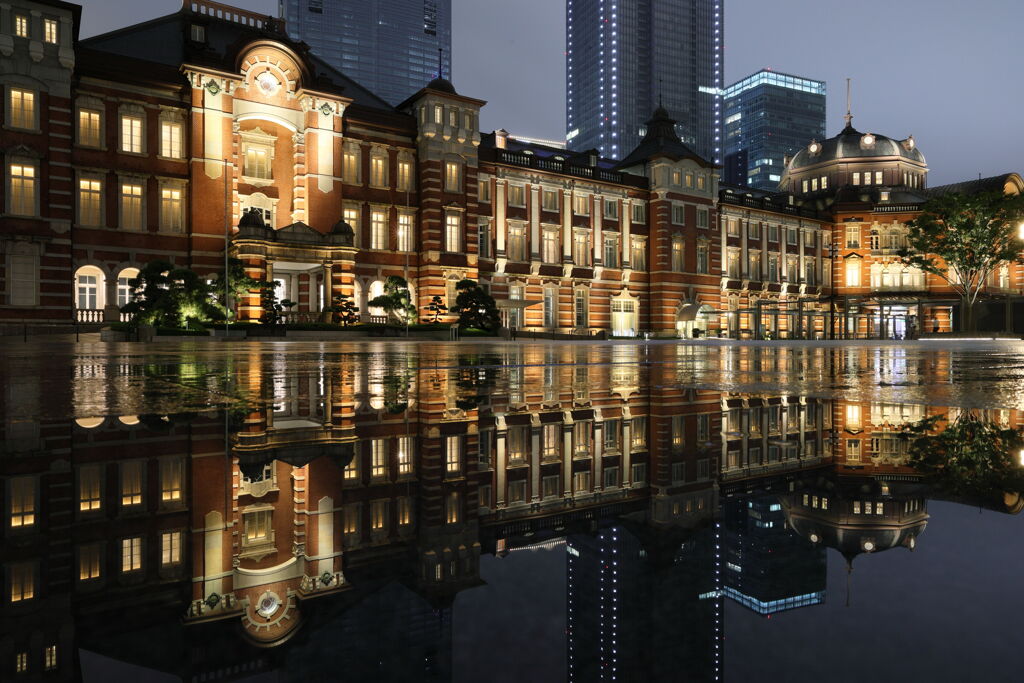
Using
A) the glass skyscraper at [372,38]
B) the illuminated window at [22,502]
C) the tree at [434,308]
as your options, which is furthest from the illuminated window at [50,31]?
the glass skyscraper at [372,38]

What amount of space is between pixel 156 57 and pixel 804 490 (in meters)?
36.9

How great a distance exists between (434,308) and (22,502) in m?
32.4

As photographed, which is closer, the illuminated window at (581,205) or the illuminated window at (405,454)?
the illuminated window at (405,454)

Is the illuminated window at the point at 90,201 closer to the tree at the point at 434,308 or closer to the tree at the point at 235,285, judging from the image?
the tree at the point at 235,285

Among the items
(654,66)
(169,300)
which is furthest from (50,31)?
(654,66)

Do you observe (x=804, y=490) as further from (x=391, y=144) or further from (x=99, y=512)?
(x=391, y=144)

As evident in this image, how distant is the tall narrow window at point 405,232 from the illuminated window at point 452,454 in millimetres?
34297

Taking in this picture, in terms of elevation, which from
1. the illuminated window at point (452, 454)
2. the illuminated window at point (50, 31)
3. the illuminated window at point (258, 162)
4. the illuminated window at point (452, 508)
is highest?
the illuminated window at point (50, 31)

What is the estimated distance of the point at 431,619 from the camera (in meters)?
1.18

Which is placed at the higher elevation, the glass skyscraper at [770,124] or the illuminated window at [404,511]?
the glass skyscraper at [770,124]

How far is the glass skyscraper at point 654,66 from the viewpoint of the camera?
140 metres

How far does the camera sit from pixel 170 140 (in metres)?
29.8

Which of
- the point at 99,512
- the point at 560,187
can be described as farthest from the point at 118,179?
the point at 99,512

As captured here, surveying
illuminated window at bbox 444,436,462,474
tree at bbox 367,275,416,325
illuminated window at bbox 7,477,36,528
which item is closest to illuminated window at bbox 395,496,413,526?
illuminated window at bbox 444,436,462,474
